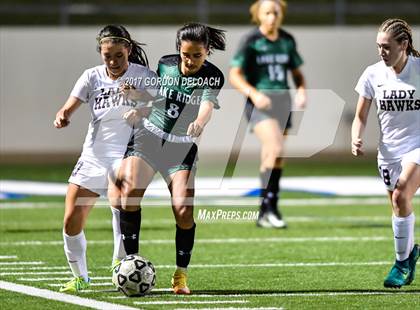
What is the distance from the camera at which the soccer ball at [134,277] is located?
823 centimetres

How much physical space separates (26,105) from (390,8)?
318 inches

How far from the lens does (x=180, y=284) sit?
848 cm

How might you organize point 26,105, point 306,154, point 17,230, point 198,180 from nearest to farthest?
point 17,230
point 198,180
point 26,105
point 306,154

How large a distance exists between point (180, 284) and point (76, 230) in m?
0.84

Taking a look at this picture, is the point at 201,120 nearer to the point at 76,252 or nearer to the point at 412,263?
A: the point at 76,252

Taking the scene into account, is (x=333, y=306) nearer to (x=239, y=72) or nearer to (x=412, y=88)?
(x=412, y=88)

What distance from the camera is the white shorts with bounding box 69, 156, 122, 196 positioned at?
8578mm

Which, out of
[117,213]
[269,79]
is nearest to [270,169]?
[269,79]

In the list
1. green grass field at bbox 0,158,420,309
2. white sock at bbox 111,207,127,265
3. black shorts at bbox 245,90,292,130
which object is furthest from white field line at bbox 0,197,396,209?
white sock at bbox 111,207,127,265

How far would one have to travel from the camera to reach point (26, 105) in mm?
23609

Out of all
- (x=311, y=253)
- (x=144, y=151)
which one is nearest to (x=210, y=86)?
(x=144, y=151)

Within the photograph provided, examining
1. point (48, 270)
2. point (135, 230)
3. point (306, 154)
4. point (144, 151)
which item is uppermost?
point (144, 151)

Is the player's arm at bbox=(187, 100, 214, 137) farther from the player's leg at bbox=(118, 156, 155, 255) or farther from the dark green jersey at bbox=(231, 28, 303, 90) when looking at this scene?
the dark green jersey at bbox=(231, 28, 303, 90)

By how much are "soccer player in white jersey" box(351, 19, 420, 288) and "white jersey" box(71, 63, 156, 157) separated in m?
1.61
